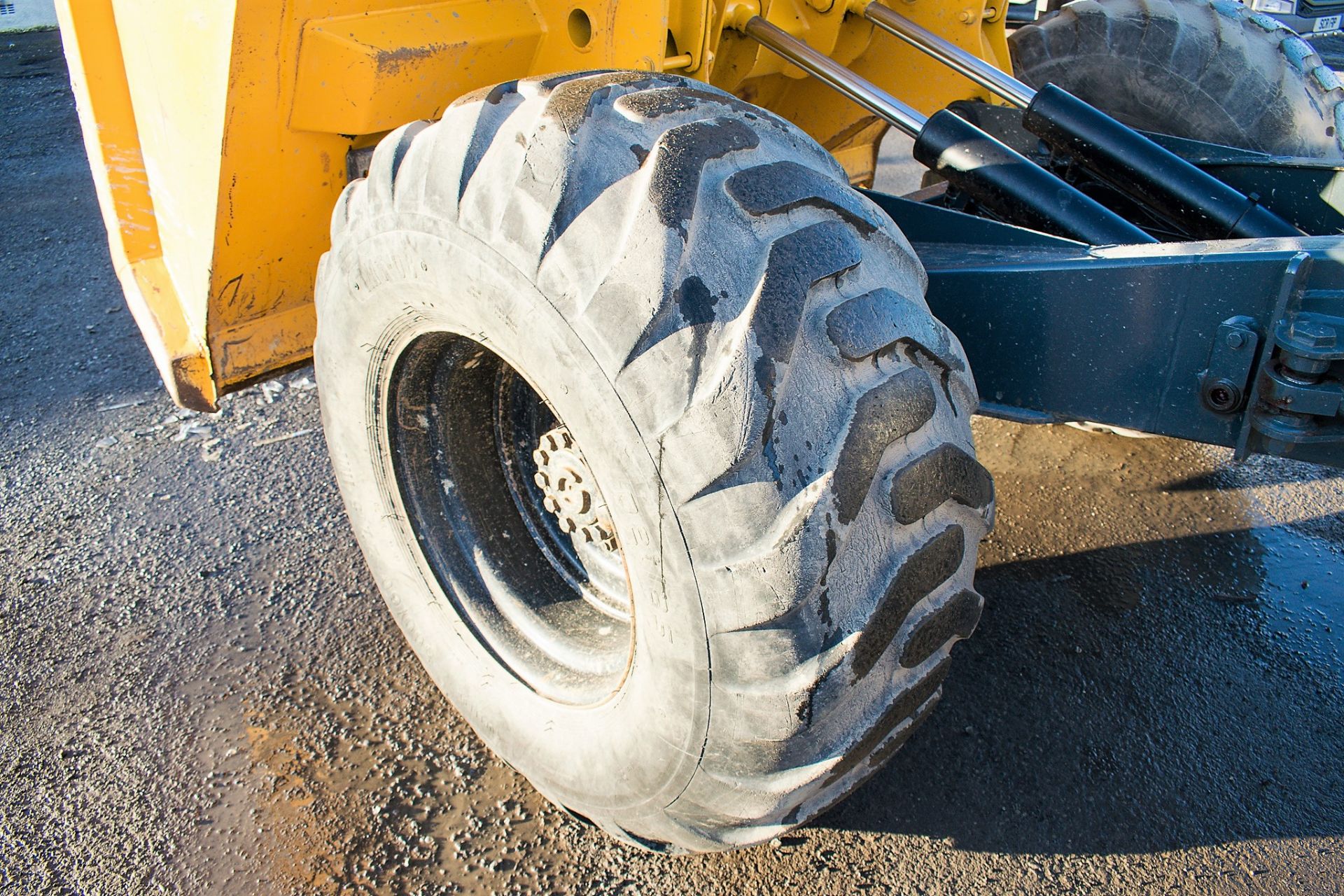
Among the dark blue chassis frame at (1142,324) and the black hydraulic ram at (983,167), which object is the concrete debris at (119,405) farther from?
the dark blue chassis frame at (1142,324)

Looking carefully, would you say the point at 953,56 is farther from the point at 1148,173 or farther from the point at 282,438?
the point at 282,438

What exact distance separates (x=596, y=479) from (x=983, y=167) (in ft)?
3.84

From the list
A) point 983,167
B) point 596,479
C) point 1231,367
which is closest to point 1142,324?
point 1231,367

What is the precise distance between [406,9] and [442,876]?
1.79 meters

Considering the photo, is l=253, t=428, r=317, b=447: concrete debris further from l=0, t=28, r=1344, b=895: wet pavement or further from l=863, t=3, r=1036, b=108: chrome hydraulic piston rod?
l=863, t=3, r=1036, b=108: chrome hydraulic piston rod

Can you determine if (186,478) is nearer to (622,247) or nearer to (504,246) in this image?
(504,246)

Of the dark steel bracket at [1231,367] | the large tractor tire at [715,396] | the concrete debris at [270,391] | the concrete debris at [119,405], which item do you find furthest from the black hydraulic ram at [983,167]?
the concrete debris at [119,405]

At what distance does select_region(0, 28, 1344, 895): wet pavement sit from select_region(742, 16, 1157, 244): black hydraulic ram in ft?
3.70

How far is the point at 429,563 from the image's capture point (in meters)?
2.36

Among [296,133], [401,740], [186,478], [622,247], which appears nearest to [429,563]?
[401,740]

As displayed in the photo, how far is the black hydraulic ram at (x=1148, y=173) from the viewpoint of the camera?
2.16m

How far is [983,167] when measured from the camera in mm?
2221

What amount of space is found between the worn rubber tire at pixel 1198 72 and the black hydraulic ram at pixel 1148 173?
38.5 inches

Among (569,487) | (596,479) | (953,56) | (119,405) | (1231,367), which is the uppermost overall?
(953,56)
